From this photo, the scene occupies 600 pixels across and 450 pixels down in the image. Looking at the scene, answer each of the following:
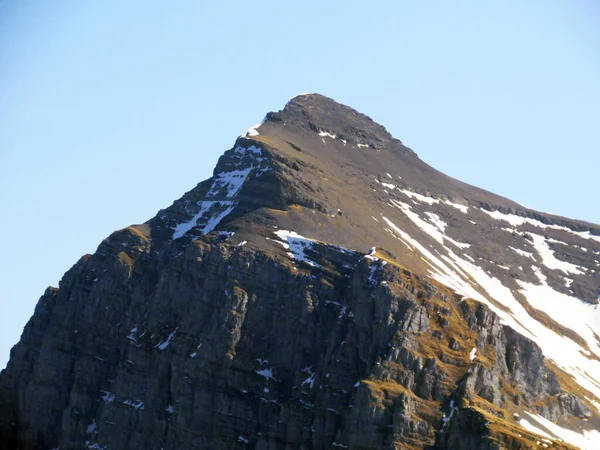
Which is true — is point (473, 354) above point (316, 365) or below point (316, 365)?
above

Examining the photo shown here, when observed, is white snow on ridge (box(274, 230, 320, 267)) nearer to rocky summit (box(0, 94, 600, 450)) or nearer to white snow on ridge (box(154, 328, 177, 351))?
rocky summit (box(0, 94, 600, 450))

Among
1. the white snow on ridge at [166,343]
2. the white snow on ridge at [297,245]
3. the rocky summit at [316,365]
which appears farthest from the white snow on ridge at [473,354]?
the white snow on ridge at [166,343]

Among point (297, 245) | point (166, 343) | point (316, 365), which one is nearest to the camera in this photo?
point (316, 365)

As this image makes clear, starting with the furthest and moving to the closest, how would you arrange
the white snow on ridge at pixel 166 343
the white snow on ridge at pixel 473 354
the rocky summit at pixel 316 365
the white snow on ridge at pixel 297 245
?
the white snow on ridge at pixel 297 245 < the white snow on ridge at pixel 166 343 < the white snow on ridge at pixel 473 354 < the rocky summit at pixel 316 365

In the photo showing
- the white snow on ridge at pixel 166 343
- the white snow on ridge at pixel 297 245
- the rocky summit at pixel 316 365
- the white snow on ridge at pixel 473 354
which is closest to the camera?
the rocky summit at pixel 316 365

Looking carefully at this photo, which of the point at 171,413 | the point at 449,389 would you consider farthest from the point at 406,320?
the point at 171,413

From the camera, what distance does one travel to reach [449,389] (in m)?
170

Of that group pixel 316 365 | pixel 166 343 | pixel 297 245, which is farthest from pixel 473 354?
pixel 166 343

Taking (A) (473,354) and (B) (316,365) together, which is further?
(B) (316,365)

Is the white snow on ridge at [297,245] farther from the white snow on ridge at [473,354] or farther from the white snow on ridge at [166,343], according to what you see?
the white snow on ridge at [473,354]

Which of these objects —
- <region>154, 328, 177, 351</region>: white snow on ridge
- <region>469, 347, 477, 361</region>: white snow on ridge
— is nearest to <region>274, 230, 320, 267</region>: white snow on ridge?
<region>154, 328, 177, 351</region>: white snow on ridge

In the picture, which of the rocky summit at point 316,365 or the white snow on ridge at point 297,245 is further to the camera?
the white snow on ridge at point 297,245

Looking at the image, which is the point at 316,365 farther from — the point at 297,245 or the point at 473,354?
the point at 297,245

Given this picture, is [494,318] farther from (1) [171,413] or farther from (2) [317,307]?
(1) [171,413]
